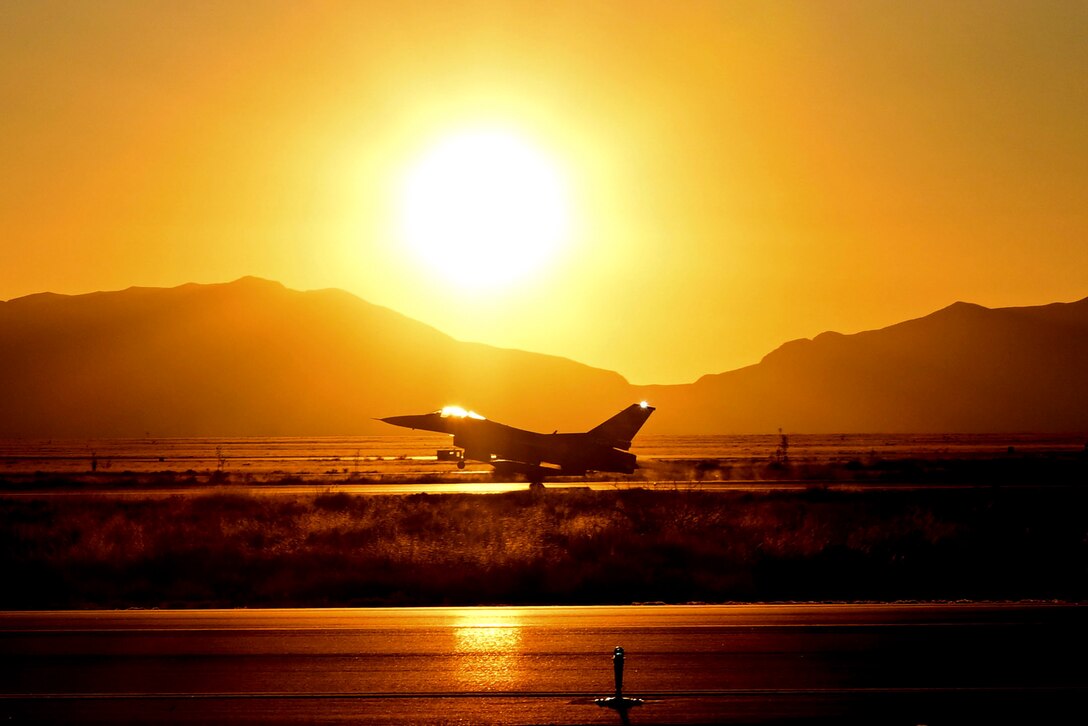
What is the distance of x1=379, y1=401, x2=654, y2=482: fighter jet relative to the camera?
49.8 metres

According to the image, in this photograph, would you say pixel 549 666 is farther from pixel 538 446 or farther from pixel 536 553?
pixel 538 446

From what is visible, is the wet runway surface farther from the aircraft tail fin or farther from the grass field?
the aircraft tail fin

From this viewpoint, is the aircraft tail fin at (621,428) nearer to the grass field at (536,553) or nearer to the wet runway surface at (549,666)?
the grass field at (536,553)

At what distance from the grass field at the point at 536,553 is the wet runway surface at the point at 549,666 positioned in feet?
9.35

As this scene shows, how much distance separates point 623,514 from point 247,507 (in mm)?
14726

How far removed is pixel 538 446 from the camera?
50.3 m

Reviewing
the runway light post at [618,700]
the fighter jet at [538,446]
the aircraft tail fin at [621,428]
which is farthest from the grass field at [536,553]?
the aircraft tail fin at [621,428]

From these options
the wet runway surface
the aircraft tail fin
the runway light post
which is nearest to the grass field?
the wet runway surface

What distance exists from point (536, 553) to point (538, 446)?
84.3ft

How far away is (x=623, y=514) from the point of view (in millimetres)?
33062

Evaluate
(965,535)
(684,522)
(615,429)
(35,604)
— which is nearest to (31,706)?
(35,604)

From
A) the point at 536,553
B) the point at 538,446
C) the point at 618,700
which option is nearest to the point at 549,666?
the point at 618,700

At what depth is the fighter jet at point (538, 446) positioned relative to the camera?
163ft

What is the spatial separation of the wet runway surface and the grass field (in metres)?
2.85
